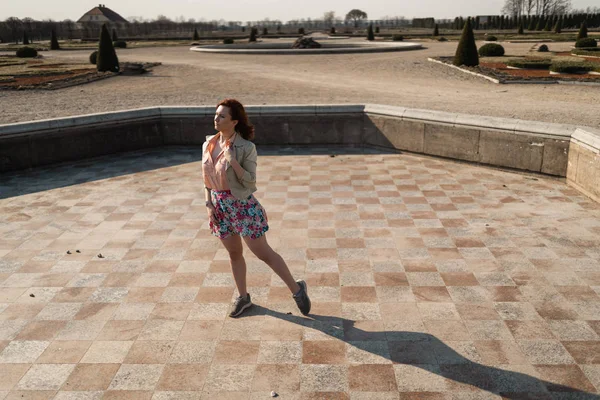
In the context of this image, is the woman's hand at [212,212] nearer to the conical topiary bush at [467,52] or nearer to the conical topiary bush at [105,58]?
the conical topiary bush at [467,52]

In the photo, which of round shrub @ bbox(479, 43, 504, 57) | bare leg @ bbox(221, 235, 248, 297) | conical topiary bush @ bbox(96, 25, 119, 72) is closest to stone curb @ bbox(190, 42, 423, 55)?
round shrub @ bbox(479, 43, 504, 57)

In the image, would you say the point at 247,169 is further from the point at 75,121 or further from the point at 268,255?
the point at 75,121

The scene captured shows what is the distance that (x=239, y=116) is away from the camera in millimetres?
4844

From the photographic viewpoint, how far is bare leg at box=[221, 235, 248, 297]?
5184 mm

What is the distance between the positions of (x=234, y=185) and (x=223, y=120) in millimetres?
587

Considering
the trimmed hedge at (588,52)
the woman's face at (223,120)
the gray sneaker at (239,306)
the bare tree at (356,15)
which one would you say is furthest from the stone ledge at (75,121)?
the bare tree at (356,15)

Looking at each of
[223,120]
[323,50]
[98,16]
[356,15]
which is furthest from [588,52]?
[356,15]

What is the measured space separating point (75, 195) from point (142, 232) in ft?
7.88

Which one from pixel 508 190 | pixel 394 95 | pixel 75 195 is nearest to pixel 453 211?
pixel 508 190

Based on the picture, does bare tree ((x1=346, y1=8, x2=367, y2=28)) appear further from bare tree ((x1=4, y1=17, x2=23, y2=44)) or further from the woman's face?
the woman's face

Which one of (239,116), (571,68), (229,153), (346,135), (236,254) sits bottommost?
(346,135)

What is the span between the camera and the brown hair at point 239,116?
4789 millimetres

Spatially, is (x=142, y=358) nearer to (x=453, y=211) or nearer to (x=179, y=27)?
(x=453, y=211)

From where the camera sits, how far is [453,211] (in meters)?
8.14
